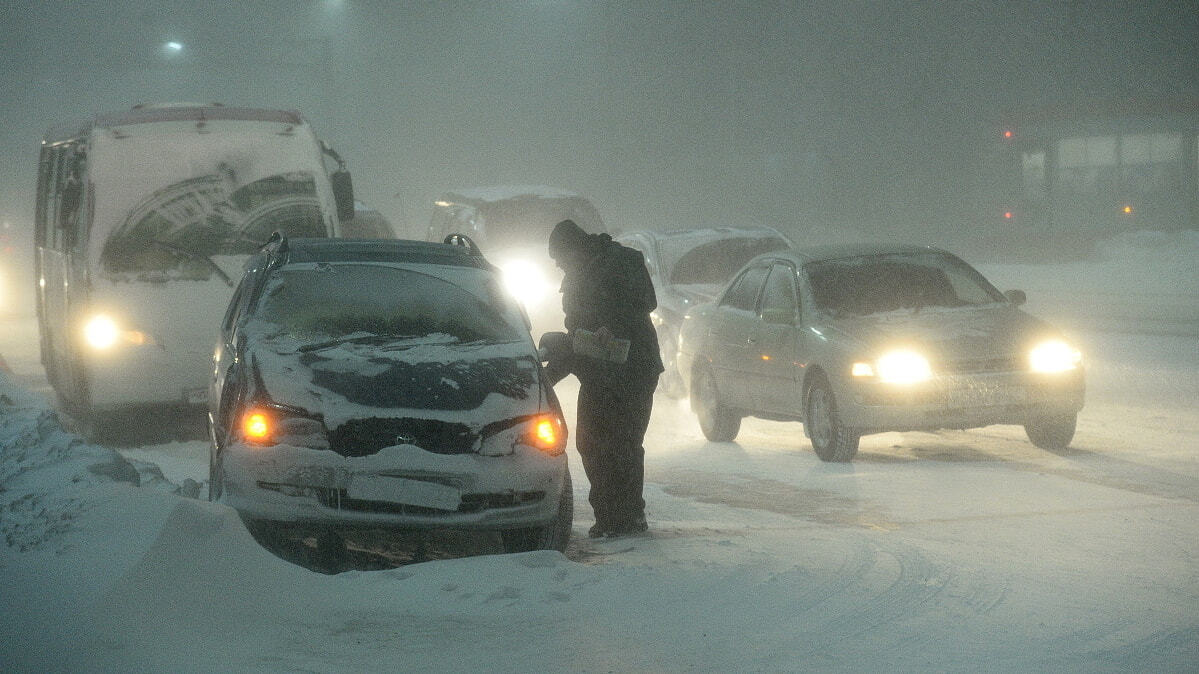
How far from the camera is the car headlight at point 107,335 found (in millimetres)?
12589

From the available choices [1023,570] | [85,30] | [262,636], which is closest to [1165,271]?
[1023,570]

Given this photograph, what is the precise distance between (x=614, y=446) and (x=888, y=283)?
3987 millimetres

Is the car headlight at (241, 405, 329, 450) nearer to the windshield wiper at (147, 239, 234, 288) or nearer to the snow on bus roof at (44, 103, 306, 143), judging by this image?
the windshield wiper at (147, 239, 234, 288)

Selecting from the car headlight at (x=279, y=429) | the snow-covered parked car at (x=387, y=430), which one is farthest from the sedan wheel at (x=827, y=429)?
the car headlight at (x=279, y=429)

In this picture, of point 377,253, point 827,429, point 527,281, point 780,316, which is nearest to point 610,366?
point 377,253

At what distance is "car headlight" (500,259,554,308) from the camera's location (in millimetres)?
19109

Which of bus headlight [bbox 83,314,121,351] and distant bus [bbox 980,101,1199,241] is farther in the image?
distant bus [bbox 980,101,1199,241]

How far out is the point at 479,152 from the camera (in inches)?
2547

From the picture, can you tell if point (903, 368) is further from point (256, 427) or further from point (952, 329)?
point (256, 427)

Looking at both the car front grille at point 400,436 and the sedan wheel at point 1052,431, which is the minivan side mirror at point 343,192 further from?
the car front grille at point 400,436

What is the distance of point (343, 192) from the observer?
48.7 ft

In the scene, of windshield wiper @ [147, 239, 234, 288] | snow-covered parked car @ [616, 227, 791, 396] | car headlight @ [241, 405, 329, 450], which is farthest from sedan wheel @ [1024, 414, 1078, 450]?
windshield wiper @ [147, 239, 234, 288]

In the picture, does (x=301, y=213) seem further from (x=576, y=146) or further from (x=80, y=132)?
(x=576, y=146)

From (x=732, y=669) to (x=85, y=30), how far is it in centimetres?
5873
